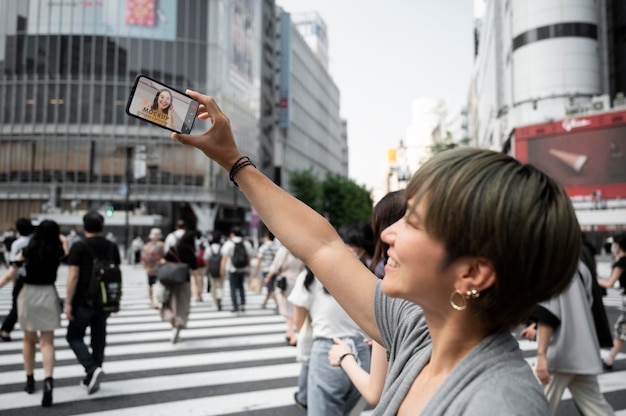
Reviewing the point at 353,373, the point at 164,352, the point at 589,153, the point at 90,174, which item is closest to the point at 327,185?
the point at 90,174

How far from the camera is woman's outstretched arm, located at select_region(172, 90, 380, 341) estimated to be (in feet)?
5.62

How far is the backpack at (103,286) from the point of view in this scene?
566cm

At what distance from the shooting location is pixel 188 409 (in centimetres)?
526

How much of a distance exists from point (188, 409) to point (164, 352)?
2.85 meters

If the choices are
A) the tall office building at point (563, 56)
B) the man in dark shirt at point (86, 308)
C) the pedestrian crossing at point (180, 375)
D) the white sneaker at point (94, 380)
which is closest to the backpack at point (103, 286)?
the man in dark shirt at point (86, 308)

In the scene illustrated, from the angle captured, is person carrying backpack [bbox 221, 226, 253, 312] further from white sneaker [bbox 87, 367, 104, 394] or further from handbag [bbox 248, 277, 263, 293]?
white sneaker [bbox 87, 367, 104, 394]

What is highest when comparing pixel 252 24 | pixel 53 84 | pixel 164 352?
pixel 252 24

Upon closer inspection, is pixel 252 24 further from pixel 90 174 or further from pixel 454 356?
pixel 454 356

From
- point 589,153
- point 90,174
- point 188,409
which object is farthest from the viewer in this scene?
point 90,174

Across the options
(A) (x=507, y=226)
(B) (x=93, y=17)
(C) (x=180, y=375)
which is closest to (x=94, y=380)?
(C) (x=180, y=375)

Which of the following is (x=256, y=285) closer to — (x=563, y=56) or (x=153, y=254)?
(x=153, y=254)

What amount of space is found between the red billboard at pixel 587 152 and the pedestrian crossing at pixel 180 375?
955 inches

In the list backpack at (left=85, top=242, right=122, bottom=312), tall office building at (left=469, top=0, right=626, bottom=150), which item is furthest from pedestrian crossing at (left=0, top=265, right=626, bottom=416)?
tall office building at (left=469, top=0, right=626, bottom=150)

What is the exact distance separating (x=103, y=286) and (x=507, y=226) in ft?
17.8
